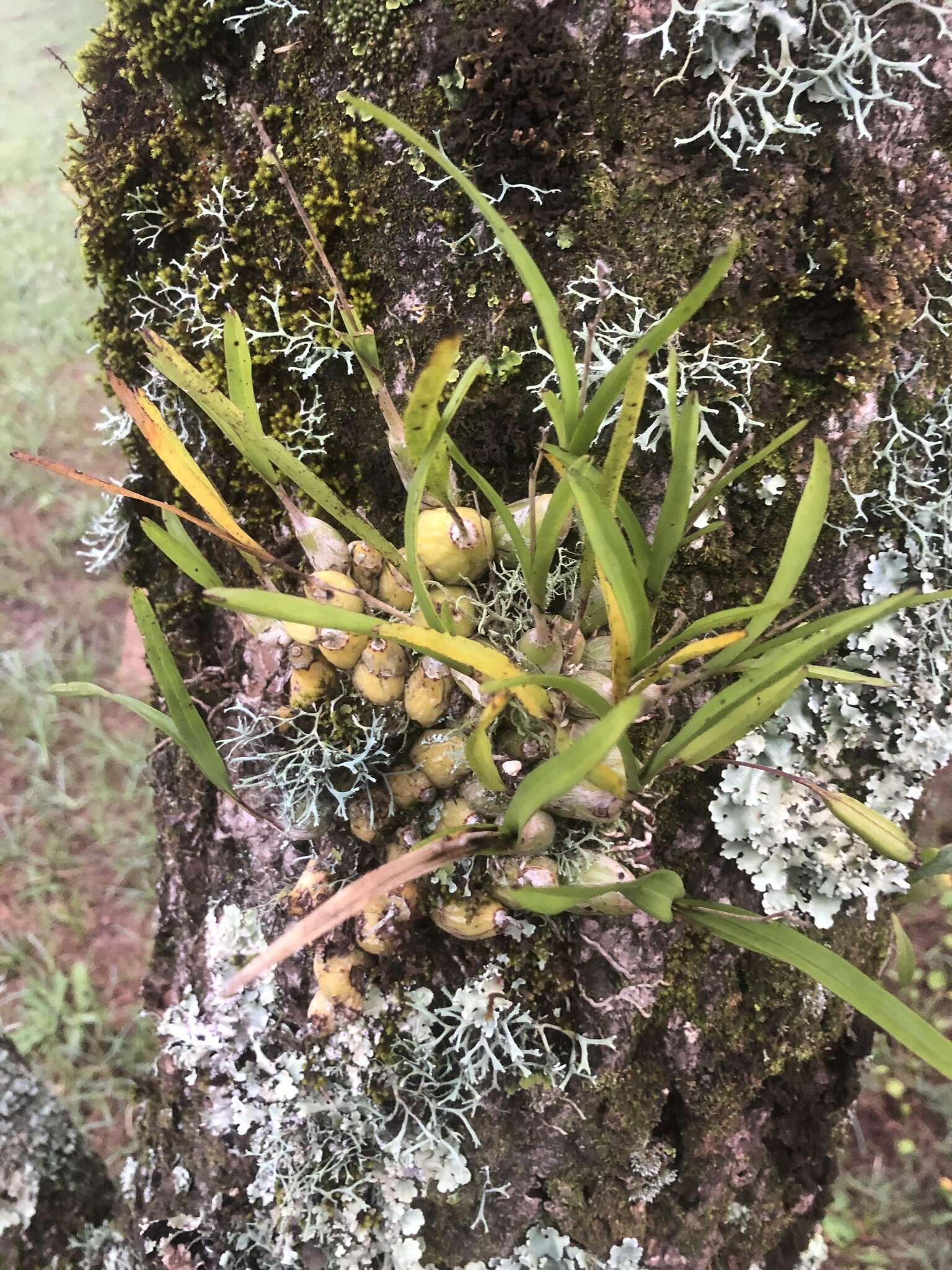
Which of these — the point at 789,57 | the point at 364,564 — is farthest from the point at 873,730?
the point at 789,57

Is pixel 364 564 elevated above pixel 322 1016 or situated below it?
above

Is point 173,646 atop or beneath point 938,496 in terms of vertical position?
beneath

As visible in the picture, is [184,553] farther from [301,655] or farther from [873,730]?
[873,730]

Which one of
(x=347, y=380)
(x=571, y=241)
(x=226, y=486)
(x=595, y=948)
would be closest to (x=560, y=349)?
(x=571, y=241)

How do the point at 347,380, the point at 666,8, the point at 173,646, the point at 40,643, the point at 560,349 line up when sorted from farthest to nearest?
the point at 40,643 → the point at 173,646 → the point at 347,380 → the point at 666,8 → the point at 560,349

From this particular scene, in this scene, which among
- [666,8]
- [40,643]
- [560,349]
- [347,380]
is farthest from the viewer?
[40,643]

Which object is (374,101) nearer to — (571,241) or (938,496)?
(571,241)

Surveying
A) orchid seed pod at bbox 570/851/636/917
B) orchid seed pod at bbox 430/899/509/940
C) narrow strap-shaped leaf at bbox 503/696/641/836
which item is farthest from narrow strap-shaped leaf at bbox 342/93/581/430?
orchid seed pod at bbox 430/899/509/940

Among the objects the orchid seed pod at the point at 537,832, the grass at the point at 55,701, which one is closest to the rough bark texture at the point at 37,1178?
the grass at the point at 55,701
